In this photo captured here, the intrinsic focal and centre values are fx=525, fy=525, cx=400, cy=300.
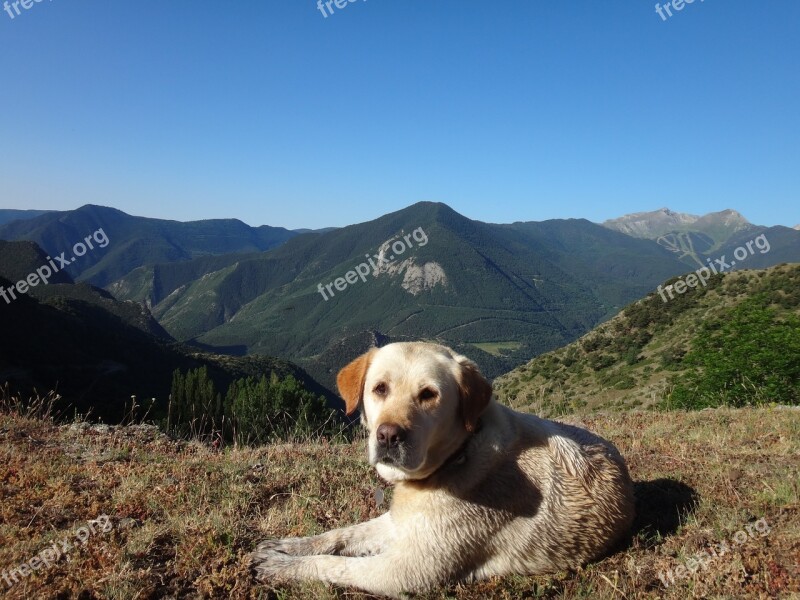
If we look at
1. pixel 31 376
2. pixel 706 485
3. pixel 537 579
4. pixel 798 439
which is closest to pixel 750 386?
pixel 798 439

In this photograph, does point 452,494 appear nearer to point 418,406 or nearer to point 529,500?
point 529,500

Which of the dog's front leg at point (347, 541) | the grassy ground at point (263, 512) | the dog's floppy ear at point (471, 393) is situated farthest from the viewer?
the dog's front leg at point (347, 541)

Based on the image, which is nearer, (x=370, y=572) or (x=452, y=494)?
(x=370, y=572)

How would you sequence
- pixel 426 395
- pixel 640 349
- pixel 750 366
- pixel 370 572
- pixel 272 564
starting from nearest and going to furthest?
pixel 370 572 → pixel 426 395 → pixel 272 564 → pixel 750 366 → pixel 640 349

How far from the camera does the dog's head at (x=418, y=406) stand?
3734mm

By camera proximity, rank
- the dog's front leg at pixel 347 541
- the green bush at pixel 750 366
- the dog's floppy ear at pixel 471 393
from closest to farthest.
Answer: the dog's floppy ear at pixel 471 393, the dog's front leg at pixel 347 541, the green bush at pixel 750 366

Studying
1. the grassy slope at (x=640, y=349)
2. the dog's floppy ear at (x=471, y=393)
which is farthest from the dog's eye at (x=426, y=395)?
the grassy slope at (x=640, y=349)

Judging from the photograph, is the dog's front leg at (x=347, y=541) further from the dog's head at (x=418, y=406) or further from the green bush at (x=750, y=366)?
the green bush at (x=750, y=366)

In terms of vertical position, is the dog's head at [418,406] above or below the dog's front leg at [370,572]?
above

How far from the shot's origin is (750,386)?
55.7ft

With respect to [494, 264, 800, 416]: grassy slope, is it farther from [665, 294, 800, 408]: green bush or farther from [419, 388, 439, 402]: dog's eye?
[419, 388, 439, 402]: dog's eye

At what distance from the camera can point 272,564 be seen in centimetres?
410

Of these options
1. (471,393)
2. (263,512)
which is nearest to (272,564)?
(263,512)

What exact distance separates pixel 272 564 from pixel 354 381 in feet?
5.07
